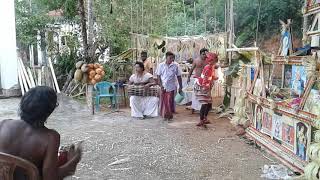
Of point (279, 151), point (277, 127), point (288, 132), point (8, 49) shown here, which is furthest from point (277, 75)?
point (8, 49)

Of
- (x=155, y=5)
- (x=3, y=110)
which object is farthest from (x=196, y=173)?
(x=155, y=5)

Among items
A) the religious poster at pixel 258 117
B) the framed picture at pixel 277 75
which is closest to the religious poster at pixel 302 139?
the religious poster at pixel 258 117

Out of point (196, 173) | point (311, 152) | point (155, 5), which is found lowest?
point (196, 173)

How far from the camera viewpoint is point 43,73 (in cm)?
1280

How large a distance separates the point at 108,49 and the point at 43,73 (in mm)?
2983

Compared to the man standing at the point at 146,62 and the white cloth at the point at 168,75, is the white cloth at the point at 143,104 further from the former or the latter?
the man standing at the point at 146,62

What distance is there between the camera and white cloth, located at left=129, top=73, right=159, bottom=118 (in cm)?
888

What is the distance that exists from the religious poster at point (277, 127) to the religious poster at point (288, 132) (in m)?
0.11

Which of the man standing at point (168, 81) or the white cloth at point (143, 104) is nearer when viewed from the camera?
the man standing at point (168, 81)

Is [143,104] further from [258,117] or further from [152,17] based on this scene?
[152,17]

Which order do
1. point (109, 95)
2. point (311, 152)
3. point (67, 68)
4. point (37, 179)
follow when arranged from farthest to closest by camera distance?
point (67, 68), point (109, 95), point (311, 152), point (37, 179)

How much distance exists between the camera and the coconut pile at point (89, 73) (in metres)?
8.70

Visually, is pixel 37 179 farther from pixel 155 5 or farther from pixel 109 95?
pixel 155 5

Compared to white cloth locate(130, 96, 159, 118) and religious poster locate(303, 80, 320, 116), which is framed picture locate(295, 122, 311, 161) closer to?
religious poster locate(303, 80, 320, 116)
